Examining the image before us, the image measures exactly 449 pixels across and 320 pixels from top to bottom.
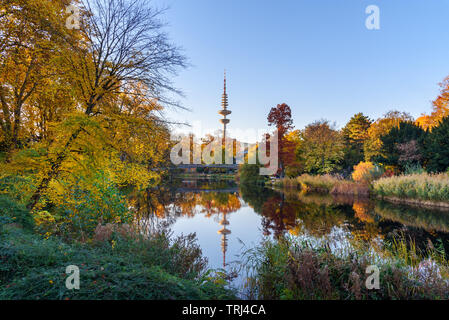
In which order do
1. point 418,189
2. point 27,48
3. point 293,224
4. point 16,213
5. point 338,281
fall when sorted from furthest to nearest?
point 418,189 → point 293,224 → point 27,48 → point 16,213 → point 338,281

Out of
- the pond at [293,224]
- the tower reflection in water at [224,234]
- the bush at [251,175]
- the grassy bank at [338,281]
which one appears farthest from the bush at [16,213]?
the bush at [251,175]

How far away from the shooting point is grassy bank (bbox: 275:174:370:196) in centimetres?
2016

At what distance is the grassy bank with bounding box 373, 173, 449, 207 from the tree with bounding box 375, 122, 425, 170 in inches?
204

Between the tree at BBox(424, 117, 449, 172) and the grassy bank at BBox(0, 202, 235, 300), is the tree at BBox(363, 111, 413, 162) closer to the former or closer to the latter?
the tree at BBox(424, 117, 449, 172)

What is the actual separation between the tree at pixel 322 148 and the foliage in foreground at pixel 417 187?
10815 mm

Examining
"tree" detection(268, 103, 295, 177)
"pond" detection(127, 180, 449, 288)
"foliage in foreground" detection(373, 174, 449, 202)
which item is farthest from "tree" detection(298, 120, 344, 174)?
"pond" detection(127, 180, 449, 288)

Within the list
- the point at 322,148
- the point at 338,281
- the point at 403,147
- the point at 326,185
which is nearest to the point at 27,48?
the point at 338,281

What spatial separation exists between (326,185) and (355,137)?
19.7m

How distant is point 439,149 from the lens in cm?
1845

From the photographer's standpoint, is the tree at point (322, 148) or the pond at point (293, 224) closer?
the pond at point (293, 224)

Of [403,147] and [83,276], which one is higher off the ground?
[403,147]

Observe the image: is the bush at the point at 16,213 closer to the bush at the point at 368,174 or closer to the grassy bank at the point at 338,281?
the grassy bank at the point at 338,281

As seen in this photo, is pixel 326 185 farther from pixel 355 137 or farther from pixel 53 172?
pixel 53 172

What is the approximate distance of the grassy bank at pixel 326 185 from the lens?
66.1ft
